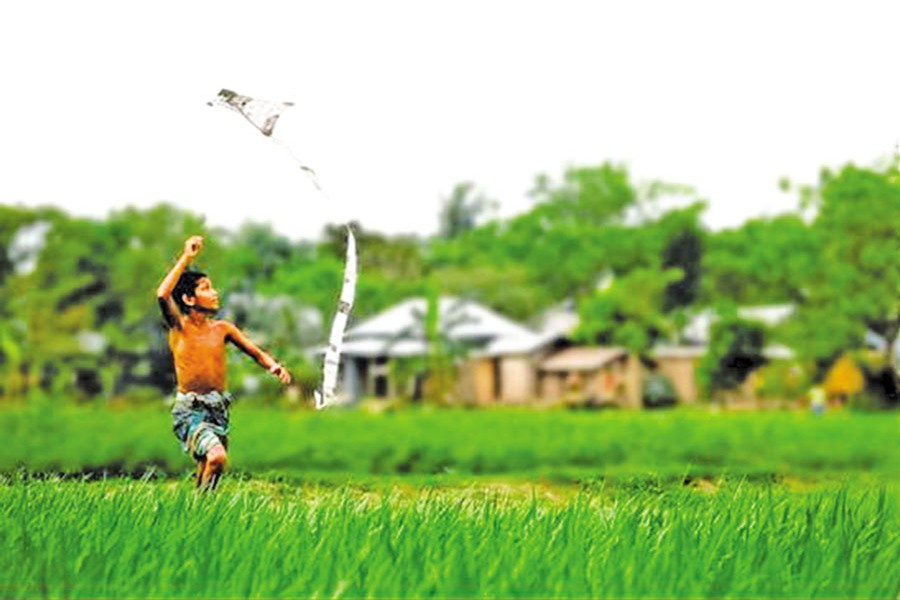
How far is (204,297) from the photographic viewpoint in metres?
5.93

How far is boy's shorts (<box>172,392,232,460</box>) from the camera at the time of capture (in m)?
5.86

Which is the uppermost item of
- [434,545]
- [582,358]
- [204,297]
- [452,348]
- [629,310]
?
[629,310]

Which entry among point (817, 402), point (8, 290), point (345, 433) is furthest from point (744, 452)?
point (8, 290)

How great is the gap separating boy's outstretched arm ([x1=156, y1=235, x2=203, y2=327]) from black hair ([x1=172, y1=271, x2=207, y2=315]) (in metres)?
0.03

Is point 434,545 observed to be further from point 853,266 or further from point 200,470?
point 853,266

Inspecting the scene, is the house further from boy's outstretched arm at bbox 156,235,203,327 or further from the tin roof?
boy's outstretched arm at bbox 156,235,203,327

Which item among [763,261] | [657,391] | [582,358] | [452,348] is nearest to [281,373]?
[452,348]

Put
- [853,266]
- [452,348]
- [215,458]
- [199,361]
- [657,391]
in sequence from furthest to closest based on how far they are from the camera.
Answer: [657,391] → [452,348] → [853,266] → [199,361] → [215,458]

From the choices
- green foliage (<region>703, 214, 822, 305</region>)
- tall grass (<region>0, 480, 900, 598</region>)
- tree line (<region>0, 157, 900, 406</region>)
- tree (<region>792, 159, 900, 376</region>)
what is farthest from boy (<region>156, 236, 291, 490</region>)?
green foliage (<region>703, 214, 822, 305</region>)

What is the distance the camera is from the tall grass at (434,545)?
4418 millimetres

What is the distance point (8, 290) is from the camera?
2781 centimetres

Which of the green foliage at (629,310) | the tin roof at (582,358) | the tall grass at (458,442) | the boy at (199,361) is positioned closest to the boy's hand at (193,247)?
the boy at (199,361)

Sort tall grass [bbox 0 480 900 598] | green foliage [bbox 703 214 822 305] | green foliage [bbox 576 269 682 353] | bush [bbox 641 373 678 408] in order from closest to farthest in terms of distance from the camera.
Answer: tall grass [bbox 0 480 900 598] → green foliage [bbox 703 214 822 305] → green foliage [bbox 576 269 682 353] → bush [bbox 641 373 678 408]

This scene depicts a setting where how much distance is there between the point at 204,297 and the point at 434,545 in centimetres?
165
